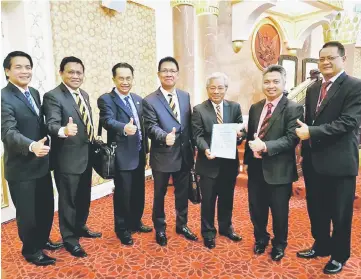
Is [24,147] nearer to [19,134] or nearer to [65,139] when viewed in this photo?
[19,134]

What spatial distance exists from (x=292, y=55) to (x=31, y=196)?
8065mm

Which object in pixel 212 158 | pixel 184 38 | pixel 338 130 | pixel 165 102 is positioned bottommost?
pixel 212 158

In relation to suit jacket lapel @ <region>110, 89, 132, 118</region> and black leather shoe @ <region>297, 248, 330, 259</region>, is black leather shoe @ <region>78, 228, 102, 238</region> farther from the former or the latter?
black leather shoe @ <region>297, 248, 330, 259</region>

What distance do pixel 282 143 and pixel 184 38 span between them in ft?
11.2

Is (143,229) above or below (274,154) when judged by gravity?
below

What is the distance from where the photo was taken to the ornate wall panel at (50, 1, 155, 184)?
3.71 metres

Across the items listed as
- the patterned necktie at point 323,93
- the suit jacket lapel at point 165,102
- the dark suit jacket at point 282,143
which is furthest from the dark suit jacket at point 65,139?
the patterned necktie at point 323,93

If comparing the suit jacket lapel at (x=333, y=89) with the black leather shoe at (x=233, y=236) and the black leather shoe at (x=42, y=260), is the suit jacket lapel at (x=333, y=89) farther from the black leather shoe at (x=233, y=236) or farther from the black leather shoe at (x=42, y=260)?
the black leather shoe at (x=42, y=260)

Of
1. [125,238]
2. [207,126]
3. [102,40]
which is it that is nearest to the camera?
[207,126]

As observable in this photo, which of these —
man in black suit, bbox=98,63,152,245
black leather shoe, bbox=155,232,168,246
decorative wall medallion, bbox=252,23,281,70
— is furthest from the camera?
decorative wall medallion, bbox=252,23,281,70

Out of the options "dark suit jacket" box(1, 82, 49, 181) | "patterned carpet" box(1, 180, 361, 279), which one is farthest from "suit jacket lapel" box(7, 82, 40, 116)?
"patterned carpet" box(1, 180, 361, 279)

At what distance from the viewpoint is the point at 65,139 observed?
250cm

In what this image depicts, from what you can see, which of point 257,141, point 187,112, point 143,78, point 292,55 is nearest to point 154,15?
point 143,78

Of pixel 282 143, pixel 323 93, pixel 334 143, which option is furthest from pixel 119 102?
pixel 334 143
